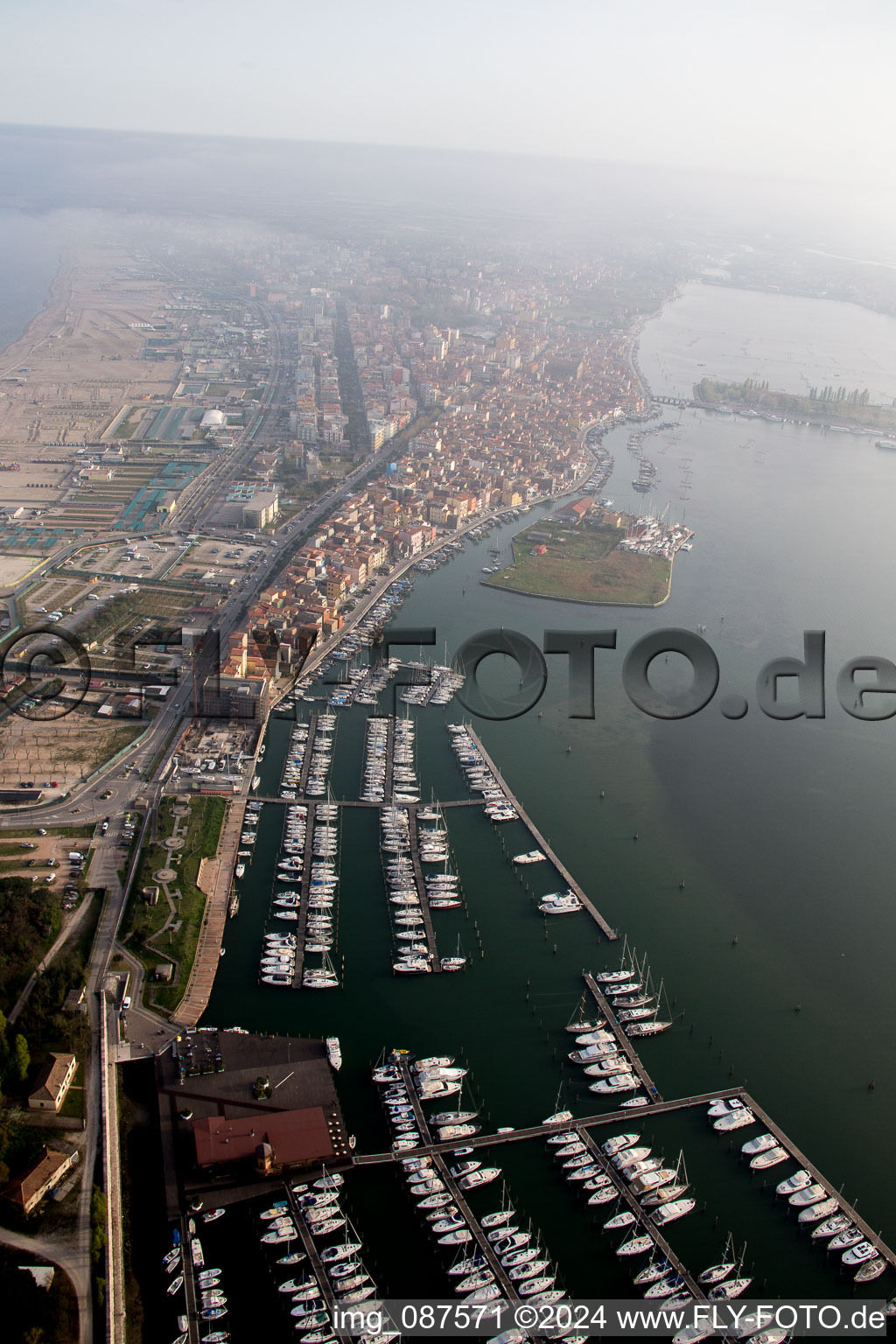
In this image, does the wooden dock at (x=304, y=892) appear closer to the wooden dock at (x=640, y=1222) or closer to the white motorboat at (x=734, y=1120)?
the wooden dock at (x=640, y=1222)

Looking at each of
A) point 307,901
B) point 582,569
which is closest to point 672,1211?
point 307,901

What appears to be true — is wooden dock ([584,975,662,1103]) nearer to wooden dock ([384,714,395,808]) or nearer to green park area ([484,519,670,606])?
wooden dock ([384,714,395,808])

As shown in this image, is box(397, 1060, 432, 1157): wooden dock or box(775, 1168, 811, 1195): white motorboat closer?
box(775, 1168, 811, 1195): white motorboat

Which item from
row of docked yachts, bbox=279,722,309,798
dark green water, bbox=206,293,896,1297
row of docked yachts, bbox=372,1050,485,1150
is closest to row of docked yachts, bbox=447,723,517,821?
dark green water, bbox=206,293,896,1297

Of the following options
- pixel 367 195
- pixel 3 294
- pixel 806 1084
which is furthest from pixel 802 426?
pixel 367 195

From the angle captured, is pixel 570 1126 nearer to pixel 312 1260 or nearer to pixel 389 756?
pixel 312 1260

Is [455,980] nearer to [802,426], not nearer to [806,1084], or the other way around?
[806,1084]
